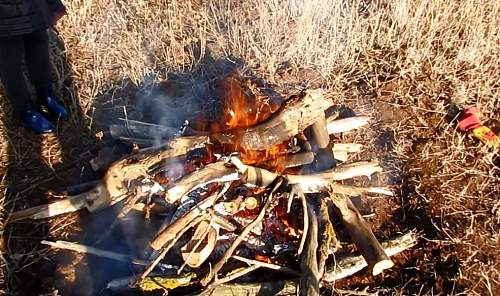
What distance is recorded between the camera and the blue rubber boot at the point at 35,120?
3662 mm

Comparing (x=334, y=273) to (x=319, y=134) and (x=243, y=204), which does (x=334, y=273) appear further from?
(x=319, y=134)

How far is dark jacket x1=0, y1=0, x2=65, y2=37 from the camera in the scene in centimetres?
318

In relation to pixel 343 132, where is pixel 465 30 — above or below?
above

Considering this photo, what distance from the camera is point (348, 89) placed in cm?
411

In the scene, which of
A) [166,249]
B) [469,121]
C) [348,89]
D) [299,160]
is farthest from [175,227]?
[469,121]

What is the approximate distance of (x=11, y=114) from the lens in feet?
12.6

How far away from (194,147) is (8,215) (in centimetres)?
123

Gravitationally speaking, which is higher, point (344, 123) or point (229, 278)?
point (344, 123)

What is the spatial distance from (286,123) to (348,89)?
1370mm

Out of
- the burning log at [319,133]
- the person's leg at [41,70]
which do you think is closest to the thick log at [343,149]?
the burning log at [319,133]

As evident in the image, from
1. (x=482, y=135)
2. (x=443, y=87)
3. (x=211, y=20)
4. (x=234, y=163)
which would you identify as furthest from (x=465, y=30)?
(x=234, y=163)

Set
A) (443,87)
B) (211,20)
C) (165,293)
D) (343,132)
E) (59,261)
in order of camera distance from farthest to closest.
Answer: (211,20) → (443,87) → (343,132) → (59,261) → (165,293)

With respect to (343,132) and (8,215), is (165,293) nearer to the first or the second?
(8,215)

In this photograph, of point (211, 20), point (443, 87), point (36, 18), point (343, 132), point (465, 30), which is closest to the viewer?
point (36, 18)
